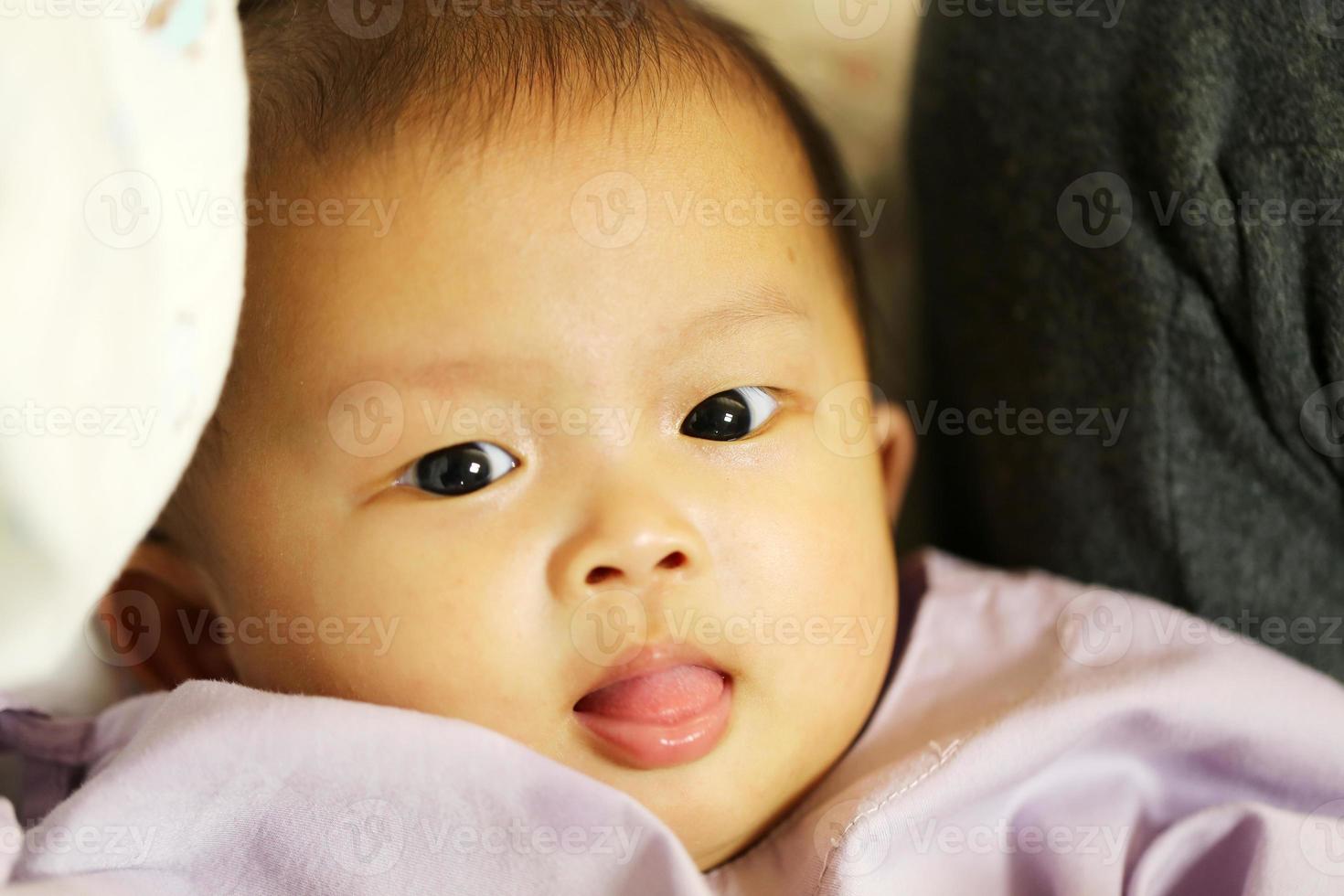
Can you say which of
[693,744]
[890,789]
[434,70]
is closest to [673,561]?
[693,744]

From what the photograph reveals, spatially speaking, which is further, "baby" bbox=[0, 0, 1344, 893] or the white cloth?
"baby" bbox=[0, 0, 1344, 893]

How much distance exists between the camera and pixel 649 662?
957 millimetres

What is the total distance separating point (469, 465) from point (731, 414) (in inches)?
9.1

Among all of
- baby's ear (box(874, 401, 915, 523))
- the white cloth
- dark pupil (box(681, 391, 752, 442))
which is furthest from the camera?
baby's ear (box(874, 401, 915, 523))

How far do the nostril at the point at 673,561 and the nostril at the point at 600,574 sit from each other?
40 millimetres

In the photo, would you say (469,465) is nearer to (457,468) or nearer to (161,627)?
(457,468)

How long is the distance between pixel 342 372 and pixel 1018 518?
2.51ft

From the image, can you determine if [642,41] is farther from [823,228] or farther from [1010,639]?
[1010,639]

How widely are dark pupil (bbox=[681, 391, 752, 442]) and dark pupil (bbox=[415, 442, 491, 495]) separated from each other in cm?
17

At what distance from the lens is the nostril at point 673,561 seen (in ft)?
3.14

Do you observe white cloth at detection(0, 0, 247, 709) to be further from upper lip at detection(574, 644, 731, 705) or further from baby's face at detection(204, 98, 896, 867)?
upper lip at detection(574, 644, 731, 705)

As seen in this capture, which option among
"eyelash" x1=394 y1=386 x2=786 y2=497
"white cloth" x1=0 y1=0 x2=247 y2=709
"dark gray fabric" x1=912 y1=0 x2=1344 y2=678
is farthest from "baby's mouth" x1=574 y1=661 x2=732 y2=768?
"dark gray fabric" x1=912 y1=0 x2=1344 y2=678

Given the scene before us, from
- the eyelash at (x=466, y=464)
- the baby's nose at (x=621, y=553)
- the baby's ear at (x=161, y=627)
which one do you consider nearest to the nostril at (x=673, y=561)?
the baby's nose at (x=621, y=553)

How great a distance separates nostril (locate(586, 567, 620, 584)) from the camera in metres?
0.94
